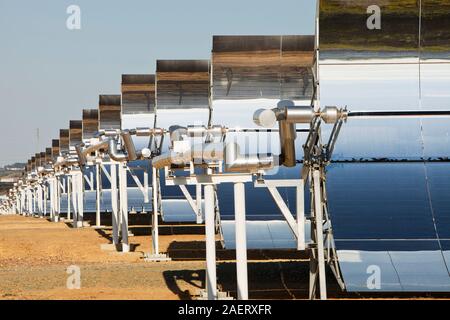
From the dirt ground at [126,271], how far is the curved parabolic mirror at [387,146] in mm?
3473

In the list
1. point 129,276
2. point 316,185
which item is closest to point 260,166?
point 316,185

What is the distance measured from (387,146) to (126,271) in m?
11.7

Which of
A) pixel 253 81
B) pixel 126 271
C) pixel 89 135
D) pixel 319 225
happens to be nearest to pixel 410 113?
pixel 319 225

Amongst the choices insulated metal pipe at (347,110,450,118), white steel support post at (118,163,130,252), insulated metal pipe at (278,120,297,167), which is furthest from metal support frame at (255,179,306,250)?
white steel support post at (118,163,130,252)

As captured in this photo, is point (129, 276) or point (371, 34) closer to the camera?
point (371, 34)

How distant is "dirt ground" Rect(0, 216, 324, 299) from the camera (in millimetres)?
26469

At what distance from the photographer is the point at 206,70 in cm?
4500

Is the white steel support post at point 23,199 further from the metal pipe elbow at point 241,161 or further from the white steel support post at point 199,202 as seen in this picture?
the metal pipe elbow at point 241,161

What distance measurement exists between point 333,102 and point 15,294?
937 centimetres

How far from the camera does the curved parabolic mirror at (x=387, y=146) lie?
69.7ft

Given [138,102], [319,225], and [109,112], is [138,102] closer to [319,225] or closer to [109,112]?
[109,112]

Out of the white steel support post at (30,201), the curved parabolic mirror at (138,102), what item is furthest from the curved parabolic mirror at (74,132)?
the white steel support post at (30,201)
